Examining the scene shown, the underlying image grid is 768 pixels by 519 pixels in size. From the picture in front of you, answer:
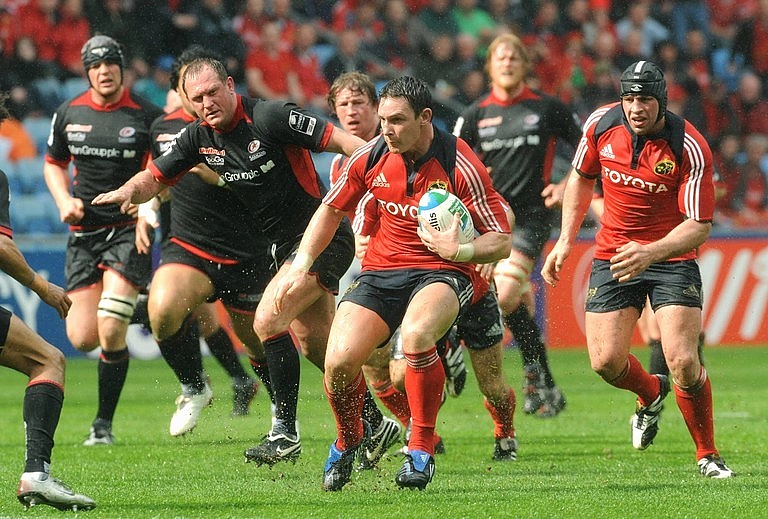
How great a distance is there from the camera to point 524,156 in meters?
10.7

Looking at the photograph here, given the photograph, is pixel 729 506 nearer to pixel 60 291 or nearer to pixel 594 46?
pixel 60 291

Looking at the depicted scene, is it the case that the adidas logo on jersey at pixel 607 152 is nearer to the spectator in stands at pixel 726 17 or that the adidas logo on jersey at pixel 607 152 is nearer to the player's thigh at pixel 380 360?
the player's thigh at pixel 380 360

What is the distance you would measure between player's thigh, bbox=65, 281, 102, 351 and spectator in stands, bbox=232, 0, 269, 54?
355 inches

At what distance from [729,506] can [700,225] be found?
5.45ft

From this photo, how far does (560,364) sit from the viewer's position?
14914 mm

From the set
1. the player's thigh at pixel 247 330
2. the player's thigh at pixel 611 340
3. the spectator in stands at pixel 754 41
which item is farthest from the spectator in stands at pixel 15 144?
the spectator in stands at pixel 754 41

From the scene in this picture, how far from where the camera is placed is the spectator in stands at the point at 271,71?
17812mm

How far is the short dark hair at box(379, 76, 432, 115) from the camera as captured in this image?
671 cm

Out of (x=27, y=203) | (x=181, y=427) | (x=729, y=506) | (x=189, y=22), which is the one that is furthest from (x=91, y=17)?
(x=729, y=506)

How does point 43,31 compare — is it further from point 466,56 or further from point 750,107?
point 750,107

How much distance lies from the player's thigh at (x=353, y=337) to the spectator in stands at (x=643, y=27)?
15119 mm

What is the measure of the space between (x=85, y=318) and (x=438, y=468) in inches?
126

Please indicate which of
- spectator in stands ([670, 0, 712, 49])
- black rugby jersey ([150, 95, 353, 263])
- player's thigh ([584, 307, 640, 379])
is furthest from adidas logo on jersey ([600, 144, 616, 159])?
spectator in stands ([670, 0, 712, 49])

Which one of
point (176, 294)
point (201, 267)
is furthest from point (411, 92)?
point (176, 294)
